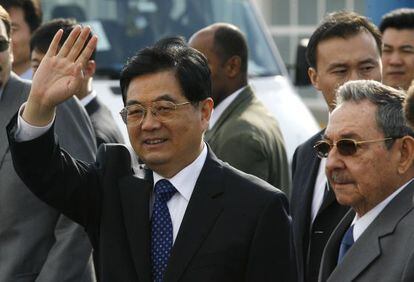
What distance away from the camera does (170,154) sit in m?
4.63

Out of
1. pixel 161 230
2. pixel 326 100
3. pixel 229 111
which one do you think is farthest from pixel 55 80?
pixel 229 111

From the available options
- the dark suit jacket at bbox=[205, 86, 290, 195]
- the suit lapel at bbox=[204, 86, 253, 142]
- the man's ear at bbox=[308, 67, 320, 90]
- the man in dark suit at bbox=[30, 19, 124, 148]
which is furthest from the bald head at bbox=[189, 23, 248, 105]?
the man's ear at bbox=[308, 67, 320, 90]

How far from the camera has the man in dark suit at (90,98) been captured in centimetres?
643

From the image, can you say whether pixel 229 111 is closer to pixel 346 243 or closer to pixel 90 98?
pixel 90 98

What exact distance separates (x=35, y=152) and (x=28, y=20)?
138 inches

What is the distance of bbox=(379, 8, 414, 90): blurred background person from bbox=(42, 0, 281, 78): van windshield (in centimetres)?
313

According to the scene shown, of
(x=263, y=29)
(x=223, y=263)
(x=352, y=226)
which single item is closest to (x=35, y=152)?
(x=223, y=263)

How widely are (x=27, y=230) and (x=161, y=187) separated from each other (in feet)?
2.92

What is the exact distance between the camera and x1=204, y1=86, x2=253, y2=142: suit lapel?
668 centimetres

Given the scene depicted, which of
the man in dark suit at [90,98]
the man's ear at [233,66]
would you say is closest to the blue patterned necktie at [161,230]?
the man in dark suit at [90,98]

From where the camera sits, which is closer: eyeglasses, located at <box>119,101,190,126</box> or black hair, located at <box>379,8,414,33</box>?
eyeglasses, located at <box>119,101,190,126</box>

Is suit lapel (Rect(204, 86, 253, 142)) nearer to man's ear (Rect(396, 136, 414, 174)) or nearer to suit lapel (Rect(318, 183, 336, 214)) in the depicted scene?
suit lapel (Rect(318, 183, 336, 214))

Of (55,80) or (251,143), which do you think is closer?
(55,80)

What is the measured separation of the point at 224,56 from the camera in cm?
715
